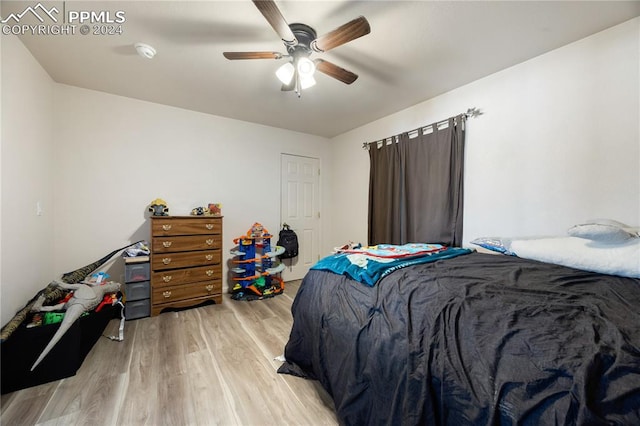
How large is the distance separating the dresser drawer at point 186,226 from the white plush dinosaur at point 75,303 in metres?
0.66

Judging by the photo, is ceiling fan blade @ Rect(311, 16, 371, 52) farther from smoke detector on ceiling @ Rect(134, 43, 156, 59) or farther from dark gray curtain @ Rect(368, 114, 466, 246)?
dark gray curtain @ Rect(368, 114, 466, 246)

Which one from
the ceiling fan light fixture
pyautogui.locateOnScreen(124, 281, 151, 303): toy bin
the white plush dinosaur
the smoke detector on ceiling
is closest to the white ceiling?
the smoke detector on ceiling

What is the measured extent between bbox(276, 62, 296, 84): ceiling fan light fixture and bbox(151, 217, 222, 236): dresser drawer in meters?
1.85

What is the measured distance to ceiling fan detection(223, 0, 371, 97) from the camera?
4.43ft

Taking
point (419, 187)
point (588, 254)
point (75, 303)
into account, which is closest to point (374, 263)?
point (588, 254)

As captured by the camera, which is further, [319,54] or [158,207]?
[158,207]

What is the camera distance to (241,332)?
88.9 inches

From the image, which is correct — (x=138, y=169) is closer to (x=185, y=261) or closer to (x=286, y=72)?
(x=185, y=261)

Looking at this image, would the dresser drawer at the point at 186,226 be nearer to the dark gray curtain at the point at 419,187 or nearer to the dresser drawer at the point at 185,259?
the dresser drawer at the point at 185,259

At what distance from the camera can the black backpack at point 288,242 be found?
12.1 feet

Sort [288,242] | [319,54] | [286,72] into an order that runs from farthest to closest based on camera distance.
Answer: [288,242]
[319,54]
[286,72]

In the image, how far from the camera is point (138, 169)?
2.88 meters

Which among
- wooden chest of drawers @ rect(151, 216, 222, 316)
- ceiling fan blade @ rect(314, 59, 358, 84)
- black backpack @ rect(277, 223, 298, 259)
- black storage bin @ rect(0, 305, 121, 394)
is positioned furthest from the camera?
black backpack @ rect(277, 223, 298, 259)

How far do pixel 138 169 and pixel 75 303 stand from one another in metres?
1.64
